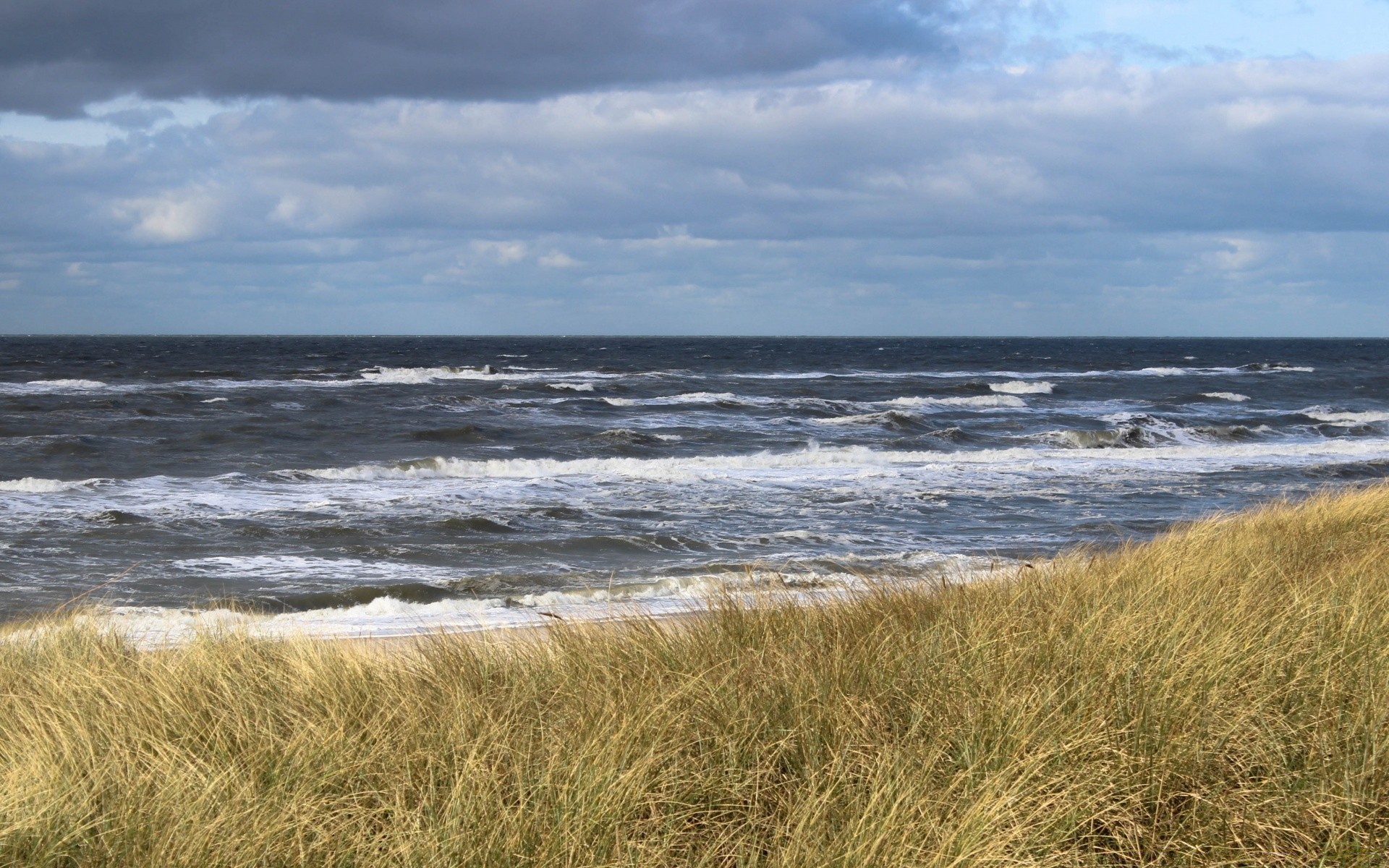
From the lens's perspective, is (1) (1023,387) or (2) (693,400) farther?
(1) (1023,387)

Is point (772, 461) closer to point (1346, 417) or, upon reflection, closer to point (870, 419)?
point (870, 419)

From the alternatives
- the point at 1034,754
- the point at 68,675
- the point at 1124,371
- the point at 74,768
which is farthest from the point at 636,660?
the point at 1124,371

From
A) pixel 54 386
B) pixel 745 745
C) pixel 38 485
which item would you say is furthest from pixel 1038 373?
pixel 745 745

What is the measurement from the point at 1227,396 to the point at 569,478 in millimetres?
31827

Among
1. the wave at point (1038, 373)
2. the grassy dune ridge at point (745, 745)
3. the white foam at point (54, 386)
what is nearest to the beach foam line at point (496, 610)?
the grassy dune ridge at point (745, 745)

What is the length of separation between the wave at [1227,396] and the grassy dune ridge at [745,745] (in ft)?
128

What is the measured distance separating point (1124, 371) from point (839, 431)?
44409 mm

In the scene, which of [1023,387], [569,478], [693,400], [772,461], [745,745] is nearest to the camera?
[745,745]

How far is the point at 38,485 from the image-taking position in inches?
644

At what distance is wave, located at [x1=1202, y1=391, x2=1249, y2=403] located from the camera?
4025cm

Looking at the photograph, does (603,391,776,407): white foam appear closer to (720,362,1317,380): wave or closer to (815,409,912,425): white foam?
(815,409,912,425): white foam

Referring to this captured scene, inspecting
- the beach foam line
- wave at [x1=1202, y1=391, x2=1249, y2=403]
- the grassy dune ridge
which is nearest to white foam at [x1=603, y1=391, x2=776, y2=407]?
wave at [x1=1202, y1=391, x2=1249, y2=403]

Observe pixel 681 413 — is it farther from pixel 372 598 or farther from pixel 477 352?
pixel 477 352

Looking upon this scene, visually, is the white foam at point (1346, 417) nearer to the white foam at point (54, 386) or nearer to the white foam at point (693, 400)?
the white foam at point (693, 400)
